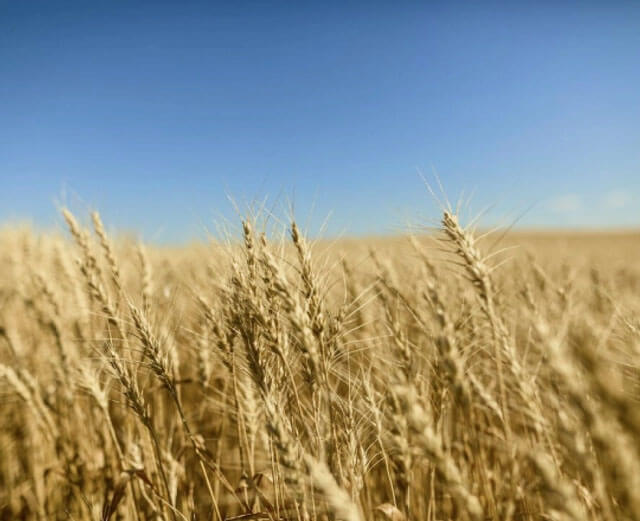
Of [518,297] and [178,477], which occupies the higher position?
[518,297]

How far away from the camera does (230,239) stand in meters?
1.64

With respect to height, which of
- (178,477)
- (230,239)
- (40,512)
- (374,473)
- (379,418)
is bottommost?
(374,473)

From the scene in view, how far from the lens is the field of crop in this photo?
80cm

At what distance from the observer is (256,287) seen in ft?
4.58

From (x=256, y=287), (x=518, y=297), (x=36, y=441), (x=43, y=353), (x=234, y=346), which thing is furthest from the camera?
(x=43, y=353)

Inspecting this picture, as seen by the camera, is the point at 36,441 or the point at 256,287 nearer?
the point at 256,287

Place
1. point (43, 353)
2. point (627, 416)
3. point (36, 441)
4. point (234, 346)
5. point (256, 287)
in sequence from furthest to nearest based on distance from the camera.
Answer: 1. point (43, 353)
2. point (36, 441)
3. point (234, 346)
4. point (256, 287)
5. point (627, 416)

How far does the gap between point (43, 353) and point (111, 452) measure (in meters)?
1.67

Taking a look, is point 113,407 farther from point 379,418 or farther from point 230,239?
point 379,418

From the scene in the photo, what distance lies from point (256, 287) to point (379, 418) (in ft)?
2.32

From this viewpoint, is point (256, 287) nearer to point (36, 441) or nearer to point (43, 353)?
point (36, 441)

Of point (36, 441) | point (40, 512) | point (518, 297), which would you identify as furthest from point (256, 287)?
point (36, 441)

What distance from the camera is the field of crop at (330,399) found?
0.80 metres

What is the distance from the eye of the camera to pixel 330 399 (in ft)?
4.15
